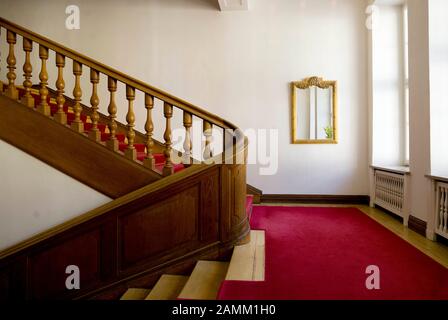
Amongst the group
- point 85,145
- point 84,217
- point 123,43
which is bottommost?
point 84,217

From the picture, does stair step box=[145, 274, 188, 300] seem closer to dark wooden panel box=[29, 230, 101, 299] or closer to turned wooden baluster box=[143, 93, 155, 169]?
dark wooden panel box=[29, 230, 101, 299]

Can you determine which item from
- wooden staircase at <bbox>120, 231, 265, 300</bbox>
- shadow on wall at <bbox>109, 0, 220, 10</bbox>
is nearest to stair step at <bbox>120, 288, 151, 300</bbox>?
wooden staircase at <bbox>120, 231, 265, 300</bbox>

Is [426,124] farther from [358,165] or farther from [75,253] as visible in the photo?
[75,253]

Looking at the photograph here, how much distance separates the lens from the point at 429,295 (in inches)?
70.5

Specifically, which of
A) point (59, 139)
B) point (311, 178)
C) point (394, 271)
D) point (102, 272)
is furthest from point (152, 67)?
point (394, 271)

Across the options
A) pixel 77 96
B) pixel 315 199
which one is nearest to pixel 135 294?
pixel 77 96

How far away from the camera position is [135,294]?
8.16 ft

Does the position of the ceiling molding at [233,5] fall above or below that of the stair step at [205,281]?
above

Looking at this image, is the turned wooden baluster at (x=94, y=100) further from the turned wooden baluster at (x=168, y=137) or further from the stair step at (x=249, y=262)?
the stair step at (x=249, y=262)

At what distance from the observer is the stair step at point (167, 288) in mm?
2217

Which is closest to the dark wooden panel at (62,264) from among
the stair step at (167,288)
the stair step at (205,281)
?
the stair step at (167,288)

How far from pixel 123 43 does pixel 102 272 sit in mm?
3826

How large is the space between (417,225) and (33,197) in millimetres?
3666

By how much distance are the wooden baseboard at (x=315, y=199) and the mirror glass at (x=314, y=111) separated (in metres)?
0.85
